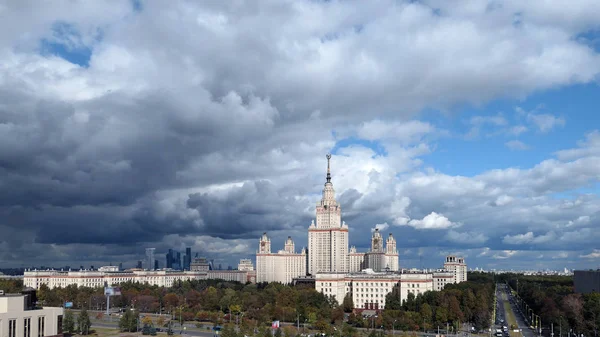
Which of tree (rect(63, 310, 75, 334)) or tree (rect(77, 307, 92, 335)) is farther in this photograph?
tree (rect(77, 307, 92, 335))

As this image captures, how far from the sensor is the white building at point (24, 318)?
98062mm

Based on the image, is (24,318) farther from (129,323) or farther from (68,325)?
(129,323)

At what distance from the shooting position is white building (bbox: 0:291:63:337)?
322 feet

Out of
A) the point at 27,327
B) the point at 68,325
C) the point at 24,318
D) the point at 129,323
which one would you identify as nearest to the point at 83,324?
the point at 68,325

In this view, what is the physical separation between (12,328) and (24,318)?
2745 millimetres

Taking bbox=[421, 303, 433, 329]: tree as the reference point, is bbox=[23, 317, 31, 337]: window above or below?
above

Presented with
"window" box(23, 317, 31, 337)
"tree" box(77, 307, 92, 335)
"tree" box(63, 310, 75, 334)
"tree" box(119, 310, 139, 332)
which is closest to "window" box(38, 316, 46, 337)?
Answer: "window" box(23, 317, 31, 337)

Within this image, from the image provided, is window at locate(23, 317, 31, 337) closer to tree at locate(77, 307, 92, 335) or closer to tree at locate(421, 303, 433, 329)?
tree at locate(77, 307, 92, 335)

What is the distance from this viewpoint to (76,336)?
14388 cm

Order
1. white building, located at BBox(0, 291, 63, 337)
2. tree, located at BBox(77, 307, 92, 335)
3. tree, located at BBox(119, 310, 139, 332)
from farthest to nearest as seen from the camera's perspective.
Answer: tree, located at BBox(119, 310, 139, 332), tree, located at BBox(77, 307, 92, 335), white building, located at BBox(0, 291, 63, 337)

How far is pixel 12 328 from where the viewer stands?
98.9 metres

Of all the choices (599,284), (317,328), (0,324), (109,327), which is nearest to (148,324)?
(109,327)

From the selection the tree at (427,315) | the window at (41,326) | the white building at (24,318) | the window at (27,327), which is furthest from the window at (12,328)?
the tree at (427,315)

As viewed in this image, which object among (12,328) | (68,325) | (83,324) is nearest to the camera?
(12,328)
